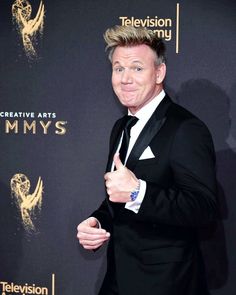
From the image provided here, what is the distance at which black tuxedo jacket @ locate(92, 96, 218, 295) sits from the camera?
6.34ft

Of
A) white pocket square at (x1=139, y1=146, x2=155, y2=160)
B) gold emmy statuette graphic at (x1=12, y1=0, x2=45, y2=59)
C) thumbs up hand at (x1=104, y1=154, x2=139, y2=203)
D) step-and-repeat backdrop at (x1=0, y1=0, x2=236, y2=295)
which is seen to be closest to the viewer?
thumbs up hand at (x1=104, y1=154, x2=139, y2=203)

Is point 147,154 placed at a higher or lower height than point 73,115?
lower

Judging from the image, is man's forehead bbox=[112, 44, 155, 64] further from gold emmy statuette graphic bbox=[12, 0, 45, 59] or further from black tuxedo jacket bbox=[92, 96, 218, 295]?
gold emmy statuette graphic bbox=[12, 0, 45, 59]

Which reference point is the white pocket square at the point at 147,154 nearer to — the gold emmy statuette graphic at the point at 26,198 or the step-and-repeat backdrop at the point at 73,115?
the step-and-repeat backdrop at the point at 73,115

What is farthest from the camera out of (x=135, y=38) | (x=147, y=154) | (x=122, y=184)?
(x=135, y=38)

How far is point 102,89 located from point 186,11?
591mm

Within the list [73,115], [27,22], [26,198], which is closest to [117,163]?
[73,115]

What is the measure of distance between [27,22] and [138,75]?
3.45 feet

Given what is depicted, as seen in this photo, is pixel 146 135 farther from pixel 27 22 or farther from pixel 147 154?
pixel 27 22

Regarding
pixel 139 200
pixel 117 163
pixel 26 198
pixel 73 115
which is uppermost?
pixel 73 115

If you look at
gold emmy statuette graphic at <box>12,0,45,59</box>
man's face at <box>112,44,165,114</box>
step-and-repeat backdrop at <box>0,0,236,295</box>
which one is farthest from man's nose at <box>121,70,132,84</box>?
gold emmy statuette graphic at <box>12,0,45,59</box>

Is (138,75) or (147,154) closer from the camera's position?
(147,154)

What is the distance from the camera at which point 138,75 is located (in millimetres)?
2223

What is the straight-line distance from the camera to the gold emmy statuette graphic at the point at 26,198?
3.05 metres
